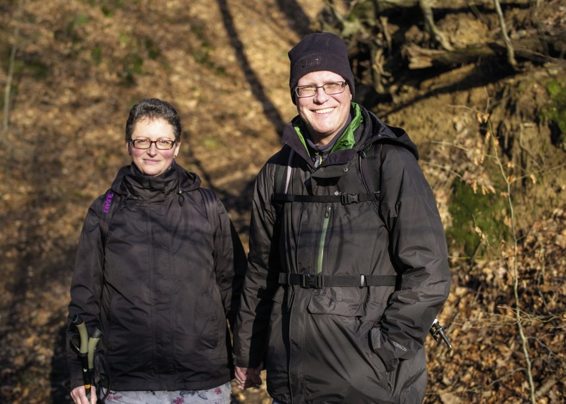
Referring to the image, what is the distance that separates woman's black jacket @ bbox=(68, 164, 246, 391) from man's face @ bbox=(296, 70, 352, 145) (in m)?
1.10

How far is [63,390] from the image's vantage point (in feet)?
24.8

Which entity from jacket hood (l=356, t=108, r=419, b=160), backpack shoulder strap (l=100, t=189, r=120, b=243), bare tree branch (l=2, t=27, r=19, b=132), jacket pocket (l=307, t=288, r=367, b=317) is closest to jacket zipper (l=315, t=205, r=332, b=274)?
jacket pocket (l=307, t=288, r=367, b=317)

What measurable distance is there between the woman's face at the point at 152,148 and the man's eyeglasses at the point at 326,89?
1.01 m

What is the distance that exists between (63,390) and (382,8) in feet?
21.0

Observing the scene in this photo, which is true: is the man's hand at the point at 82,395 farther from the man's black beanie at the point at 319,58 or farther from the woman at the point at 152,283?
the man's black beanie at the point at 319,58

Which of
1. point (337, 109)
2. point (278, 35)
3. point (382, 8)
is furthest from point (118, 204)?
point (278, 35)

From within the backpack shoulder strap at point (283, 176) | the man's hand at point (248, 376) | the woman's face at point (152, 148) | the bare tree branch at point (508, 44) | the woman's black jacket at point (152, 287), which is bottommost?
the man's hand at point (248, 376)

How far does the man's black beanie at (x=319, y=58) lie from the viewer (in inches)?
124

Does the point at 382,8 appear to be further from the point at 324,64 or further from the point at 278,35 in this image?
the point at 278,35

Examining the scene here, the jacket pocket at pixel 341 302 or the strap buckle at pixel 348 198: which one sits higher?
the strap buckle at pixel 348 198

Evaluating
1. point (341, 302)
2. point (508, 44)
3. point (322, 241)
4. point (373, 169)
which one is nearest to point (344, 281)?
point (341, 302)

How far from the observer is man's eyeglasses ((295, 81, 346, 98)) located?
10.4ft

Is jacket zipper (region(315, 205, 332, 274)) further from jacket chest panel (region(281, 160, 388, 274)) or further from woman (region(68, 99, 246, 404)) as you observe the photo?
woman (region(68, 99, 246, 404))

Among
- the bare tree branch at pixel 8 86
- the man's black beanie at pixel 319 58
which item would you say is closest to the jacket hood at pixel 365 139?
the man's black beanie at pixel 319 58
